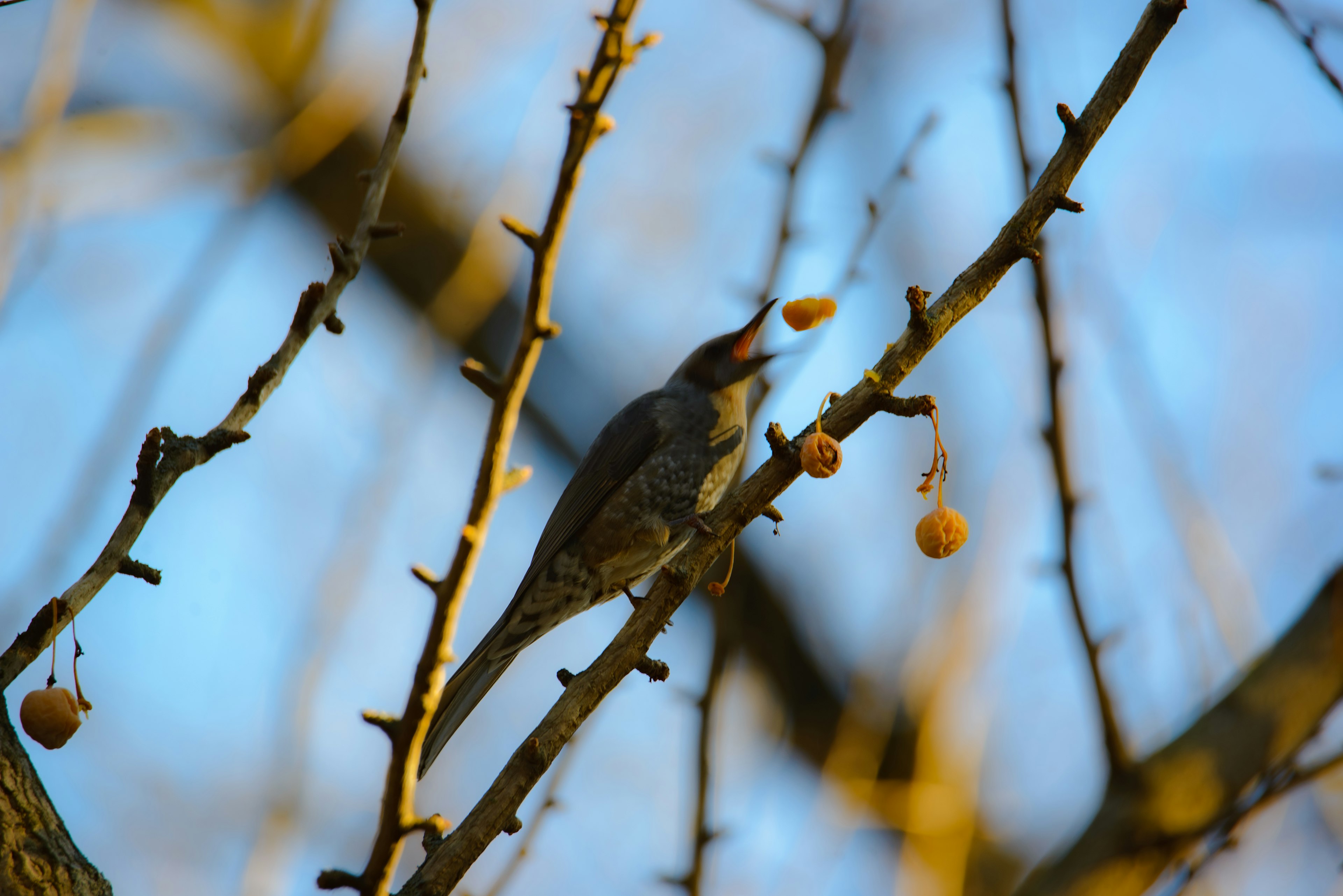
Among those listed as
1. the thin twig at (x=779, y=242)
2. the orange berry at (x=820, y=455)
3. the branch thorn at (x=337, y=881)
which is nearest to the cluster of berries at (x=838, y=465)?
the orange berry at (x=820, y=455)

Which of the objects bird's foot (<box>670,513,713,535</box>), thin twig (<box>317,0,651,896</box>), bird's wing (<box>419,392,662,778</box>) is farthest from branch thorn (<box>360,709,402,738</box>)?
bird's wing (<box>419,392,662,778</box>)

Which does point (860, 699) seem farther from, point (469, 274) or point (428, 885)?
point (428, 885)

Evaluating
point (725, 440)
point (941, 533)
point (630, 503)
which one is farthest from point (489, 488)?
point (725, 440)

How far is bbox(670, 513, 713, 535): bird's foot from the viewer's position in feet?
8.41

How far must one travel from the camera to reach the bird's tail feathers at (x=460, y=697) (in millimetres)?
3492

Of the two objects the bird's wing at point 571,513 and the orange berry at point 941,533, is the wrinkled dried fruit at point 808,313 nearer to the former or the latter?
the orange berry at point 941,533

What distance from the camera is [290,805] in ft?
12.6

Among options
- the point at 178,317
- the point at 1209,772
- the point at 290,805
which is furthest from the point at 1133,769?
the point at 178,317

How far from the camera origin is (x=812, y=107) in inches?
151

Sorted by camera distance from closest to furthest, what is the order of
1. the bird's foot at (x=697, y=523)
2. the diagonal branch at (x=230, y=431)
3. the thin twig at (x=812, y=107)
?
the diagonal branch at (x=230, y=431) → the bird's foot at (x=697, y=523) → the thin twig at (x=812, y=107)

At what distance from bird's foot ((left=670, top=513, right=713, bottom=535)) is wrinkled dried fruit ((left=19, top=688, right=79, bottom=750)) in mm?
1460

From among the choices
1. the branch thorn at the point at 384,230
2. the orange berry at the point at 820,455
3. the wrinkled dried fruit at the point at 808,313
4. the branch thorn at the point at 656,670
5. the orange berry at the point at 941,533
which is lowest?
the branch thorn at the point at 656,670

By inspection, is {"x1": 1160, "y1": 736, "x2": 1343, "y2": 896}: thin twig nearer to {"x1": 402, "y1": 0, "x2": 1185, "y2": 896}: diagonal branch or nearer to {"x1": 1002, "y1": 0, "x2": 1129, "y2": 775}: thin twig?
{"x1": 1002, "y1": 0, "x2": 1129, "y2": 775}: thin twig

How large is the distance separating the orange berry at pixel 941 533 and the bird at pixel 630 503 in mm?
1475
